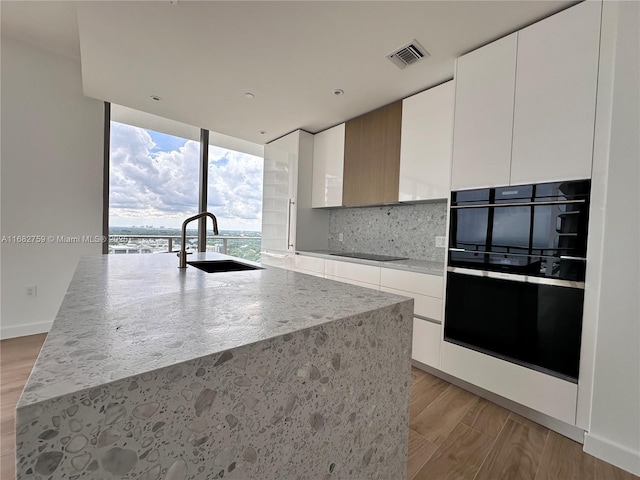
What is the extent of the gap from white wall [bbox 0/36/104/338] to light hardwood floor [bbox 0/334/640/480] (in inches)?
44.4

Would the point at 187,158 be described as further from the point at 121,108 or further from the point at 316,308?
the point at 316,308

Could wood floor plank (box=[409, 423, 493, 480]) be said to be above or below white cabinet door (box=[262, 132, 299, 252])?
below

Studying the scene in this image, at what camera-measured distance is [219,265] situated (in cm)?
185

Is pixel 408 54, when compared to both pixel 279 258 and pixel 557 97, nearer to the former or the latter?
pixel 557 97

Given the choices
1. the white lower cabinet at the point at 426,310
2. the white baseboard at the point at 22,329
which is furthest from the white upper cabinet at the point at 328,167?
the white baseboard at the point at 22,329

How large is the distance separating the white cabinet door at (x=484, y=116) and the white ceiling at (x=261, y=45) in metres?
0.13

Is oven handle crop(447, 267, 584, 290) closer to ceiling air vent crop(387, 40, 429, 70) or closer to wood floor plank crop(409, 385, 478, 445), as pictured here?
wood floor plank crop(409, 385, 478, 445)

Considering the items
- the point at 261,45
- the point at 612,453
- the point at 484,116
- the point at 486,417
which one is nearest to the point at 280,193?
the point at 261,45

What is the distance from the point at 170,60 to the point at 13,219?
7.28 feet

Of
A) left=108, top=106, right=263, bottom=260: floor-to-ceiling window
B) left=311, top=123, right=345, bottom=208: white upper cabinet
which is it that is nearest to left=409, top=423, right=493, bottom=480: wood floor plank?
left=311, top=123, right=345, bottom=208: white upper cabinet

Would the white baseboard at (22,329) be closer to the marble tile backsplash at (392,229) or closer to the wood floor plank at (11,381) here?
the wood floor plank at (11,381)

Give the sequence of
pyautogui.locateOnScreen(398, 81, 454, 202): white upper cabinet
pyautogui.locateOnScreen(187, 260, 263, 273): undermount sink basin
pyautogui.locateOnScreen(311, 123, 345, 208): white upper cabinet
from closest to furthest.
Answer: pyautogui.locateOnScreen(187, 260, 263, 273): undermount sink basin
pyautogui.locateOnScreen(398, 81, 454, 202): white upper cabinet
pyautogui.locateOnScreen(311, 123, 345, 208): white upper cabinet

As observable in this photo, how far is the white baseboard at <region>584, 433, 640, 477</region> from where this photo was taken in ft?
4.46

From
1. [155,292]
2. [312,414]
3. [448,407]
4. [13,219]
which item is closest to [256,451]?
[312,414]
